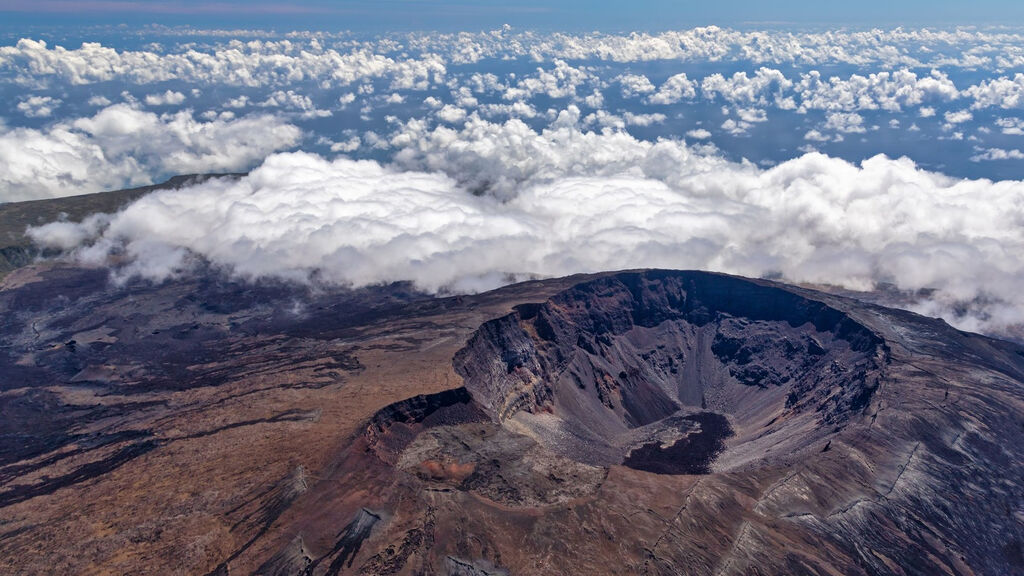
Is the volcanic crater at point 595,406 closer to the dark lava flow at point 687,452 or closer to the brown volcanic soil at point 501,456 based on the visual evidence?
the dark lava flow at point 687,452

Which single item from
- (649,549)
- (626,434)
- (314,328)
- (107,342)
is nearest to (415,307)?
(314,328)

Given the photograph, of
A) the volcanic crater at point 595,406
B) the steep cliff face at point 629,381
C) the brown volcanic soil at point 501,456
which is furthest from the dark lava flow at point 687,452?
the steep cliff face at point 629,381

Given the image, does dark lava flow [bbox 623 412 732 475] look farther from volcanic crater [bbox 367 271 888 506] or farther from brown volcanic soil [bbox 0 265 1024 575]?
brown volcanic soil [bbox 0 265 1024 575]

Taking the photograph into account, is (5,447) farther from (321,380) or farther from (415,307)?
(415,307)

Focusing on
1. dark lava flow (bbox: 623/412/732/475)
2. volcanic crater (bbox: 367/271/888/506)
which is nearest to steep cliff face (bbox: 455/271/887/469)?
volcanic crater (bbox: 367/271/888/506)

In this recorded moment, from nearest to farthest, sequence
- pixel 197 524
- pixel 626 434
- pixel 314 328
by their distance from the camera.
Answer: pixel 197 524, pixel 626 434, pixel 314 328
